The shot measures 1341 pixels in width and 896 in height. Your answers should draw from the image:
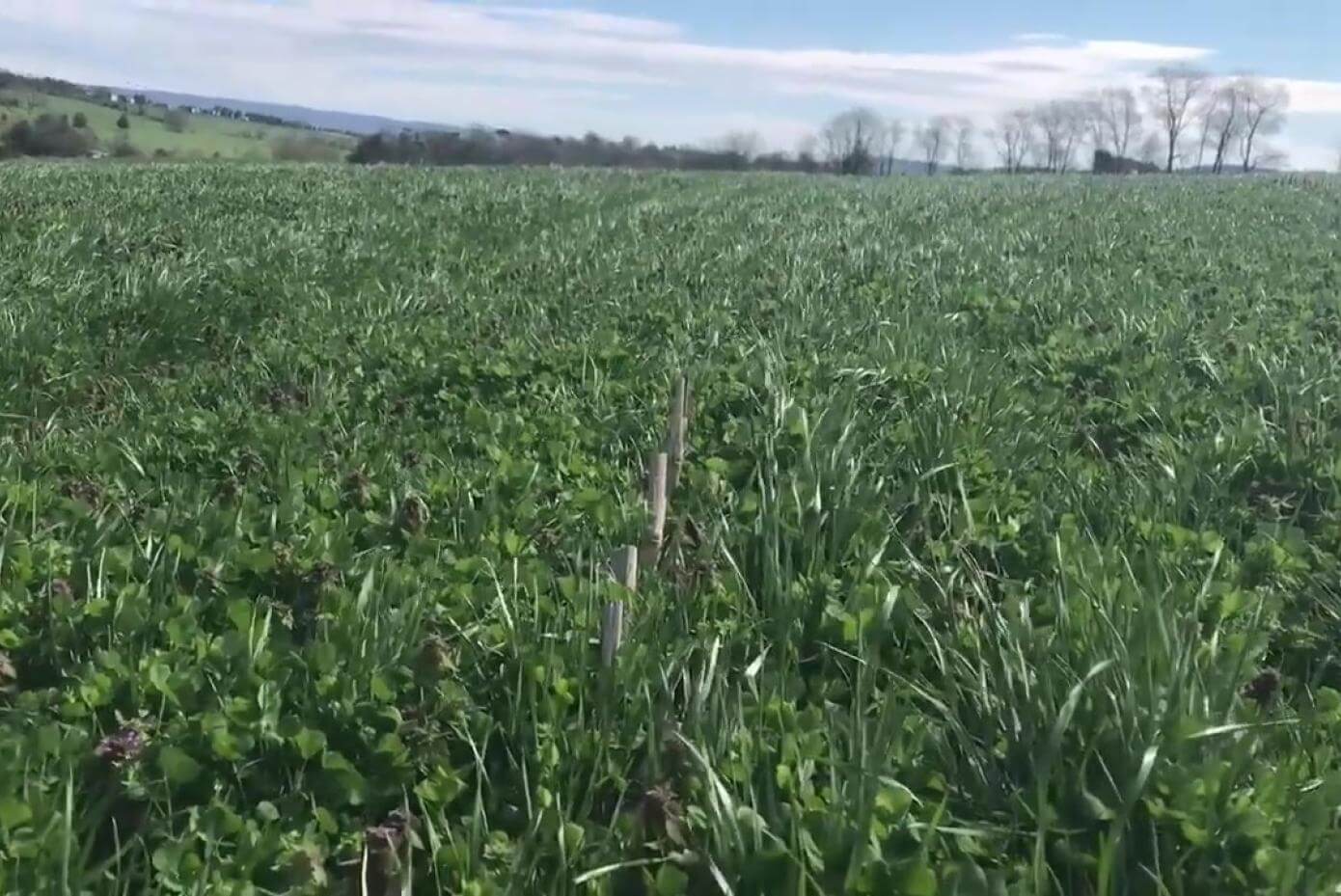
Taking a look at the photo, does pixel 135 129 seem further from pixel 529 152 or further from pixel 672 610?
pixel 672 610

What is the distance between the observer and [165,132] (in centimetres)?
5850

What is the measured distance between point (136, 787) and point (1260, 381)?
473 cm

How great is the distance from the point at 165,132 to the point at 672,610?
202 feet

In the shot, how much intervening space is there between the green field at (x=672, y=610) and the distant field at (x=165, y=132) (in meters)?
41.9

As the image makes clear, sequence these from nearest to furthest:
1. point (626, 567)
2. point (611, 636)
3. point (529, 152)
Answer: point (611, 636)
point (626, 567)
point (529, 152)

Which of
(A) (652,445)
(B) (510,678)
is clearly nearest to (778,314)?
(A) (652,445)

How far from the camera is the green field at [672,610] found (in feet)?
6.81

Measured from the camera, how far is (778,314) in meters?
6.93

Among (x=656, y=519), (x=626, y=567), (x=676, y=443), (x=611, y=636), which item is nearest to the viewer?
(x=611, y=636)

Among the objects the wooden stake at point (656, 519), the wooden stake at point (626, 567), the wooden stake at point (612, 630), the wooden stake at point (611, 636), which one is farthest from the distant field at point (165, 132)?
the wooden stake at point (611, 636)

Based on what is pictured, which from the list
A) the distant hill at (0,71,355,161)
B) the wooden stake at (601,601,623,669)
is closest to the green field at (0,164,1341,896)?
the wooden stake at (601,601,623,669)

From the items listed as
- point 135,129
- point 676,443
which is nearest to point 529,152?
point 135,129

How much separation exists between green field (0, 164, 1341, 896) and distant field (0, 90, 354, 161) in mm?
41886

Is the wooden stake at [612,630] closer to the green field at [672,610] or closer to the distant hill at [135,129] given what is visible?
the green field at [672,610]
